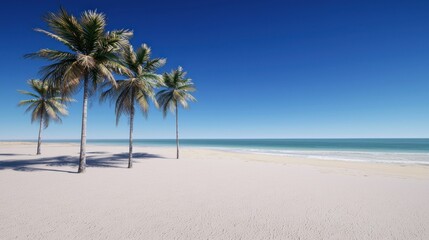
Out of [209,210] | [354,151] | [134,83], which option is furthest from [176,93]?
[354,151]

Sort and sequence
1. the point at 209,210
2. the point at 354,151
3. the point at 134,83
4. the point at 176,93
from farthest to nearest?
Result: the point at 354,151 < the point at 176,93 < the point at 134,83 < the point at 209,210

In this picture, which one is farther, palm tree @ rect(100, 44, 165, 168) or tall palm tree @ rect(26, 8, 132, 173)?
palm tree @ rect(100, 44, 165, 168)

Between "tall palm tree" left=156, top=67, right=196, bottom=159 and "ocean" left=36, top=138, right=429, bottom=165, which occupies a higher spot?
"tall palm tree" left=156, top=67, right=196, bottom=159

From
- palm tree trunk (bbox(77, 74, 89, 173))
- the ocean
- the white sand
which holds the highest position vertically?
palm tree trunk (bbox(77, 74, 89, 173))

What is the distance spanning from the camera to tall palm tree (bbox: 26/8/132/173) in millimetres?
→ 8859

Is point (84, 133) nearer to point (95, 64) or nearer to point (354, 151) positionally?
point (95, 64)

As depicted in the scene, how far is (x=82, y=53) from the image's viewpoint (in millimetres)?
9711

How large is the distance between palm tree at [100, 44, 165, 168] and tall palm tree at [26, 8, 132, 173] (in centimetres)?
160

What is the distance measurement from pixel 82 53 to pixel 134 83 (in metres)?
2.99

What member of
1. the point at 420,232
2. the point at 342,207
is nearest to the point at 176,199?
the point at 342,207

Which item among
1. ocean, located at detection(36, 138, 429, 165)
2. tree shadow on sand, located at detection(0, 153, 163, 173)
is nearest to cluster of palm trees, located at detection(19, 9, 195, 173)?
tree shadow on sand, located at detection(0, 153, 163, 173)

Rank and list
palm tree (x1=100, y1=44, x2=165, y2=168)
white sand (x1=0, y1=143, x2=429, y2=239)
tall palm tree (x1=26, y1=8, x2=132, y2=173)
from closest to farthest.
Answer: white sand (x1=0, y1=143, x2=429, y2=239)
tall palm tree (x1=26, y1=8, x2=132, y2=173)
palm tree (x1=100, y1=44, x2=165, y2=168)

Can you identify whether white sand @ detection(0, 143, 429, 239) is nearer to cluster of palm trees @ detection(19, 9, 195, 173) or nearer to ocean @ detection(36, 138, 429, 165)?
cluster of palm trees @ detection(19, 9, 195, 173)

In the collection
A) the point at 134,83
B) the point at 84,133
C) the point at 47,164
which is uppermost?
the point at 134,83
